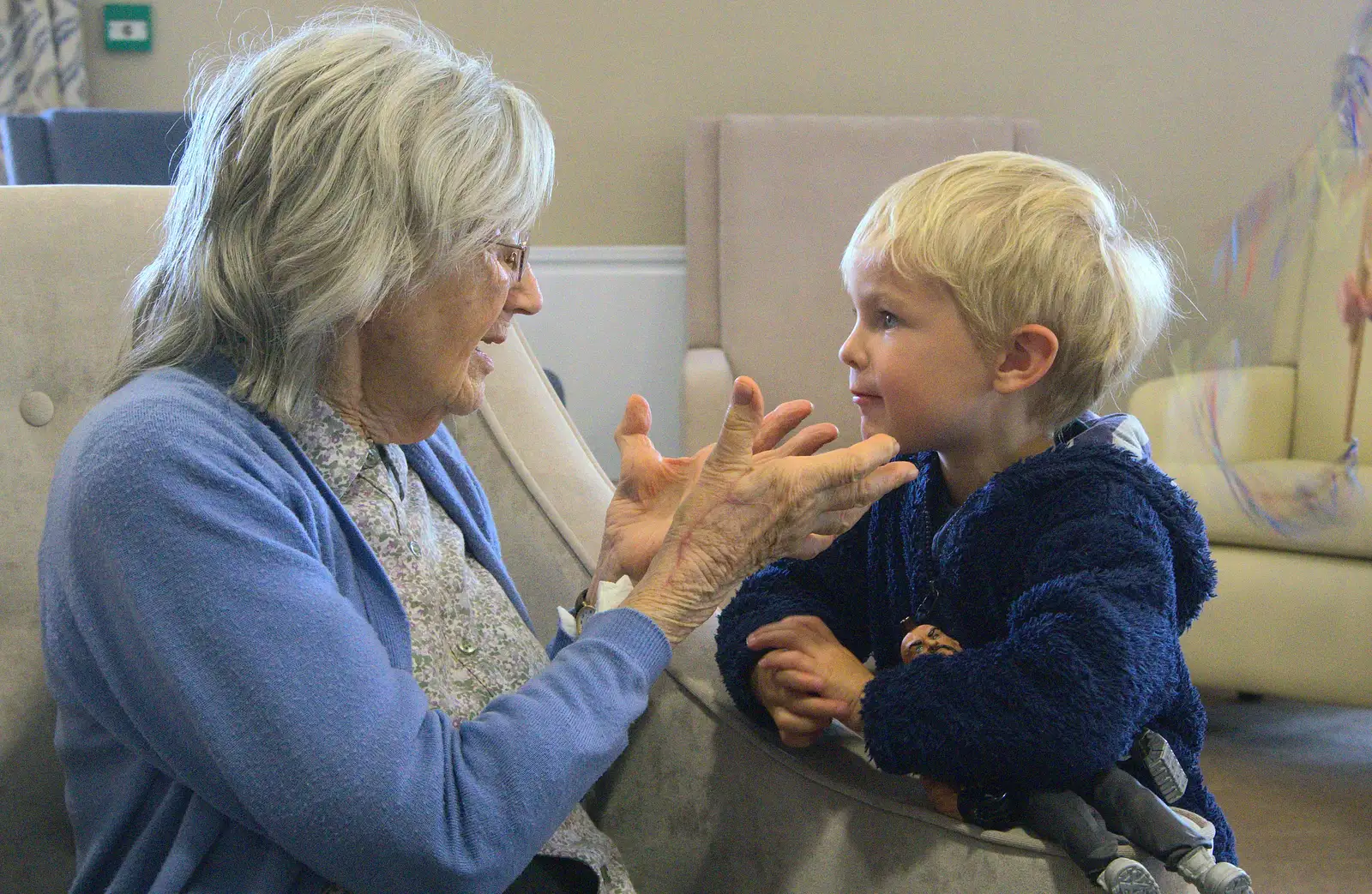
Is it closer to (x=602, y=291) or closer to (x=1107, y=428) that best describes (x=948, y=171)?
(x=1107, y=428)

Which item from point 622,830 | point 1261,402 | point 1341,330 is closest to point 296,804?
point 622,830

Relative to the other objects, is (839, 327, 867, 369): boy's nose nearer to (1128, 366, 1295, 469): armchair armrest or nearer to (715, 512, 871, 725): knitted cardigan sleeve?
(715, 512, 871, 725): knitted cardigan sleeve

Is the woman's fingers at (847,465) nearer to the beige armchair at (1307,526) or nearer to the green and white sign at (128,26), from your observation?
the beige armchair at (1307,526)

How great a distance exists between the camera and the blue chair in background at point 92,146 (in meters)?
2.14

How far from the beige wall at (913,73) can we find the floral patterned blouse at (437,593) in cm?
264

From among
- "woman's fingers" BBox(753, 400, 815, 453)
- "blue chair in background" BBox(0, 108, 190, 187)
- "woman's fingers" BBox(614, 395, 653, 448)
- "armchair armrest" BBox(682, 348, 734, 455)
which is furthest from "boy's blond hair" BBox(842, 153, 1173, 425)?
"armchair armrest" BBox(682, 348, 734, 455)

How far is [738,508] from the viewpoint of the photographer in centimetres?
100

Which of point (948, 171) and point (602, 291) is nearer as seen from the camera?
point (948, 171)

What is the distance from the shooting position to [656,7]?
352cm

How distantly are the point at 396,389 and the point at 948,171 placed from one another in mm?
552

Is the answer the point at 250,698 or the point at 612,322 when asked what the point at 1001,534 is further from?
the point at 612,322

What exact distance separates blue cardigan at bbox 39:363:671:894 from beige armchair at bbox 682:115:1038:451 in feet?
7.66

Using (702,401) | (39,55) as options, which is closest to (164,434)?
(702,401)

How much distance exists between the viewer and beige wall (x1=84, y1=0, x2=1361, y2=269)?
3508mm
